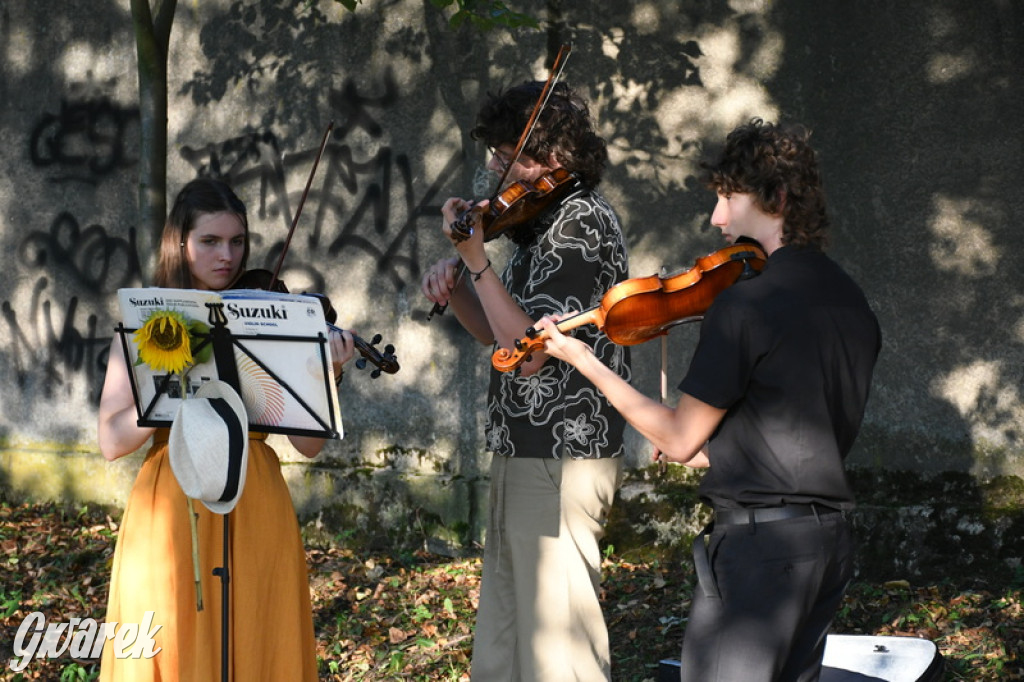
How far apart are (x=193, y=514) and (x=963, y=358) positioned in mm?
3771

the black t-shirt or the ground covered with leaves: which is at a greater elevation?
the black t-shirt

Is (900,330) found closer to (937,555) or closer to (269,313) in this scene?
(937,555)

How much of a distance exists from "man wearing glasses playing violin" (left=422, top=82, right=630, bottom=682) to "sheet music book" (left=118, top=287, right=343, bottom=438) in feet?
1.66

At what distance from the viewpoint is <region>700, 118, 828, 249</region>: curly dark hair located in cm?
244

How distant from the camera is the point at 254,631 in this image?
309cm

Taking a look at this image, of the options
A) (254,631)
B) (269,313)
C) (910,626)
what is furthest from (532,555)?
(910,626)

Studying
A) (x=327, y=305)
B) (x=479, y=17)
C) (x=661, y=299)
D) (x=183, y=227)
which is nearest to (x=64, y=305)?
(x=479, y=17)

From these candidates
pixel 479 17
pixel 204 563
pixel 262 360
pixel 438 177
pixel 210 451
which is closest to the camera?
pixel 210 451

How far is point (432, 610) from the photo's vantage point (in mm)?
5262

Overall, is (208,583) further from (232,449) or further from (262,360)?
(262,360)

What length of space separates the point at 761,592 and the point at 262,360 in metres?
1.41
